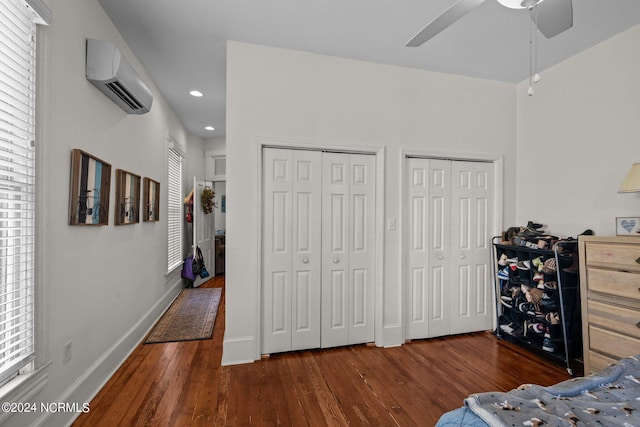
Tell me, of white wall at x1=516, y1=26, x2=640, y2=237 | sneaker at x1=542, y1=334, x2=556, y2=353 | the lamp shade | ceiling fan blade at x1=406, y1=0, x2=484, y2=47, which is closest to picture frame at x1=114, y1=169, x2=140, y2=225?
ceiling fan blade at x1=406, y1=0, x2=484, y2=47

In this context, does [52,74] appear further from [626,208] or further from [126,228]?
[626,208]

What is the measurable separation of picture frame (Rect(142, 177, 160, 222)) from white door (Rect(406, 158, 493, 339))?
2.81 meters

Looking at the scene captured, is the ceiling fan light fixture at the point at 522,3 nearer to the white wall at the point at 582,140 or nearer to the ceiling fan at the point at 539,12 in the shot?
the ceiling fan at the point at 539,12

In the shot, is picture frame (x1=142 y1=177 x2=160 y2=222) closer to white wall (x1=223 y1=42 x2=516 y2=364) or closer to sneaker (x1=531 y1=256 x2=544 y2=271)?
white wall (x1=223 y1=42 x2=516 y2=364)

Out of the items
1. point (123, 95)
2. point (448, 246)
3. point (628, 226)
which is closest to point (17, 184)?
point (123, 95)

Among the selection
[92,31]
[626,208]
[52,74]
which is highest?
[92,31]

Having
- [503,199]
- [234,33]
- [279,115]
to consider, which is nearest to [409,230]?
[503,199]

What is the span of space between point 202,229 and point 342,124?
349 cm

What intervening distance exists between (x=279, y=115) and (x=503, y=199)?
2.66 m

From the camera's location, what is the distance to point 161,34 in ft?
8.13

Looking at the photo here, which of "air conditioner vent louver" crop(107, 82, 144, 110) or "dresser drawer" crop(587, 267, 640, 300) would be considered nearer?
"dresser drawer" crop(587, 267, 640, 300)

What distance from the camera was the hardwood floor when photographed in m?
1.87

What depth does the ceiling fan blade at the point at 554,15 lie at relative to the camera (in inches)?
55.9

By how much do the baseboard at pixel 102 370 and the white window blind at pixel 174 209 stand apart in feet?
3.44
